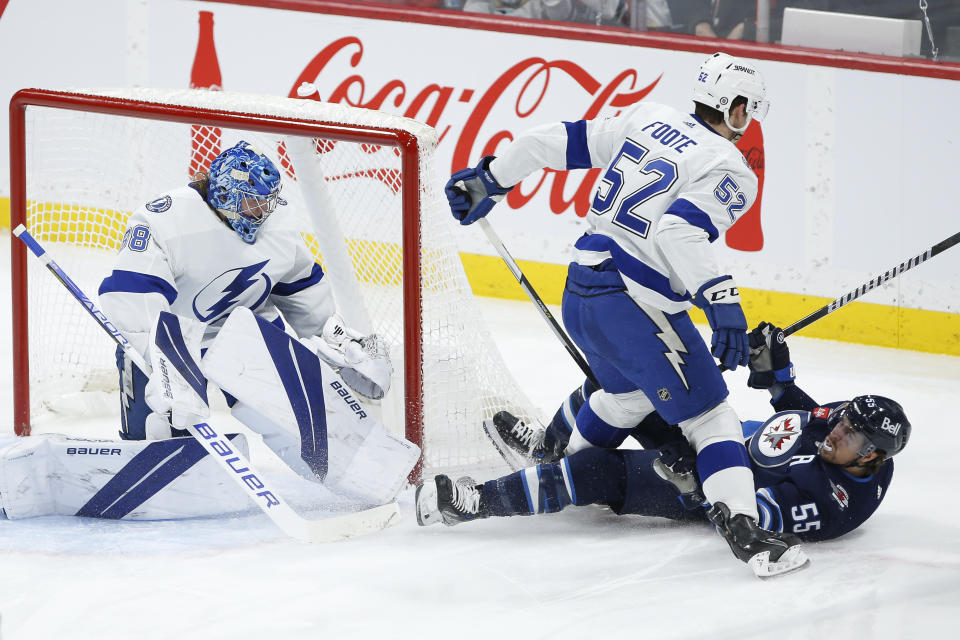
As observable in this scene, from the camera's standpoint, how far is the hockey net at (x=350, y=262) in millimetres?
3100

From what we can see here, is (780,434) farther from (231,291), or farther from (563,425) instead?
(231,291)

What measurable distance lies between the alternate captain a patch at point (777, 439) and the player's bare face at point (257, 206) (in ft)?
4.03

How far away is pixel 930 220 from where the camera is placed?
14.2 ft

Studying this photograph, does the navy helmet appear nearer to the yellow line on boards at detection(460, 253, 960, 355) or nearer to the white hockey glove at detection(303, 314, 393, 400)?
the white hockey glove at detection(303, 314, 393, 400)

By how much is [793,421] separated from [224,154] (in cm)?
144

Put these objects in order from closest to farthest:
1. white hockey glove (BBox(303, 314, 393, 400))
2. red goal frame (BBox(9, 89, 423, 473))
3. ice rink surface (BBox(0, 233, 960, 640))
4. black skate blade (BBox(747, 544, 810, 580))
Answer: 1. ice rink surface (BBox(0, 233, 960, 640))
2. black skate blade (BBox(747, 544, 810, 580))
3. red goal frame (BBox(9, 89, 423, 473))
4. white hockey glove (BBox(303, 314, 393, 400))

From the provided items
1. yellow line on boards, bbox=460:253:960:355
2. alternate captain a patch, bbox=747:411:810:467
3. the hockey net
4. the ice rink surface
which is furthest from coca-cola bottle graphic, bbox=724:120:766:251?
alternate captain a patch, bbox=747:411:810:467

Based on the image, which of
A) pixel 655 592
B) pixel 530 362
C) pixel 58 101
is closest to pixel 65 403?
pixel 58 101

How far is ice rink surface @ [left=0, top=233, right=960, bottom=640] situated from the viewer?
2.41m

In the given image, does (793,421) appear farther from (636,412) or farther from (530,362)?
(530,362)

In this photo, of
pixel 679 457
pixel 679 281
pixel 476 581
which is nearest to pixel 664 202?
pixel 679 281

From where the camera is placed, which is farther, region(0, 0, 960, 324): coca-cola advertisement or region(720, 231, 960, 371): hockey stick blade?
region(0, 0, 960, 324): coca-cola advertisement

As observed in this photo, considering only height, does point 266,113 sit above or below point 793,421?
above

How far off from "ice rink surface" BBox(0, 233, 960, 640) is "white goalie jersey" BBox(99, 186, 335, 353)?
494 millimetres
